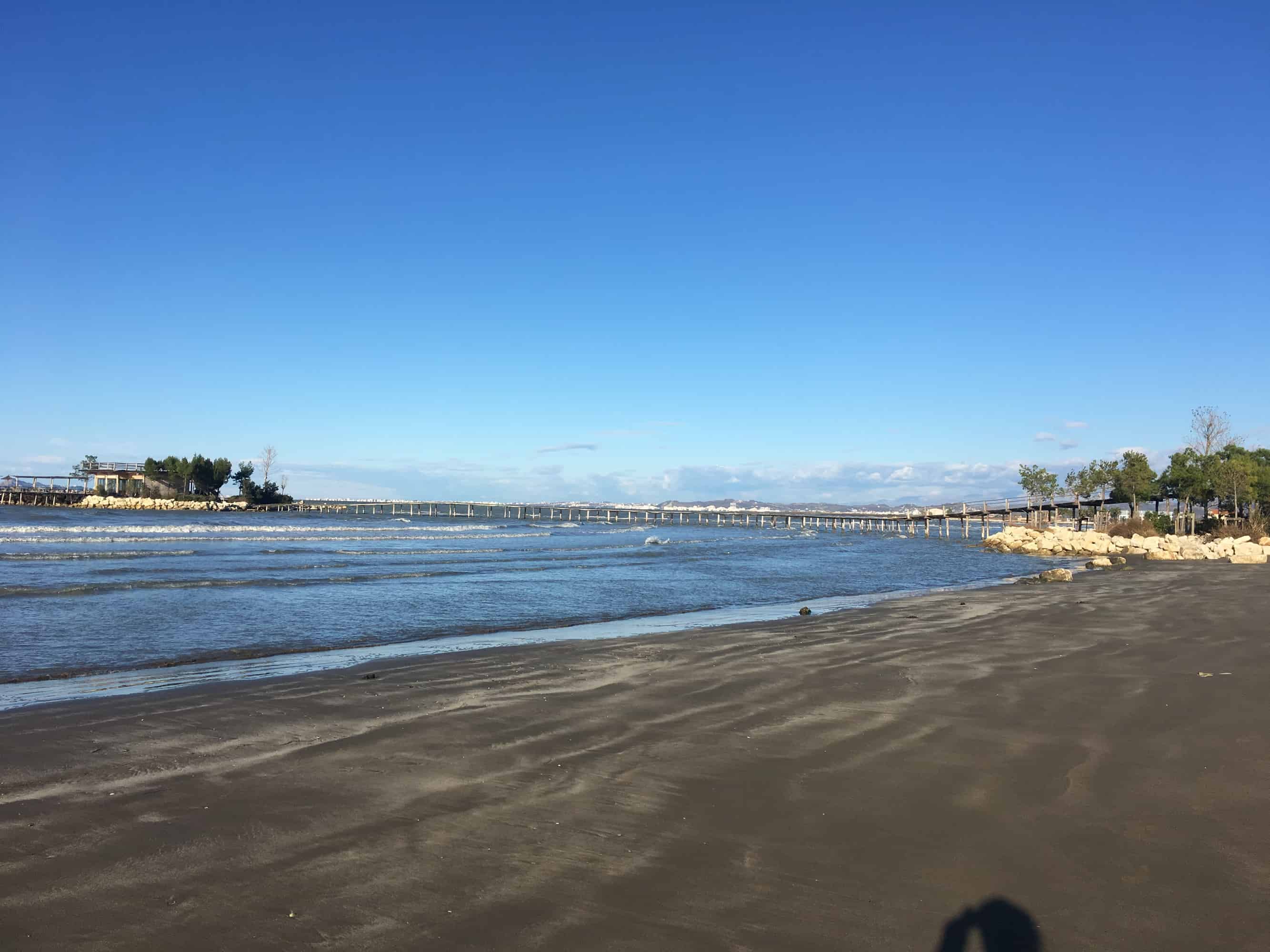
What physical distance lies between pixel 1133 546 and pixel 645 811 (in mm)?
35748

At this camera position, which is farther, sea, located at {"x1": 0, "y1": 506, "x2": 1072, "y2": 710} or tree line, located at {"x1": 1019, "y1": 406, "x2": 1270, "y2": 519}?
Answer: tree line, located at {"x1": 1019, "y1": 406, "x2": 1270, "y2": 519}

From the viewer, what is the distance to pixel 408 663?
955 centimetres

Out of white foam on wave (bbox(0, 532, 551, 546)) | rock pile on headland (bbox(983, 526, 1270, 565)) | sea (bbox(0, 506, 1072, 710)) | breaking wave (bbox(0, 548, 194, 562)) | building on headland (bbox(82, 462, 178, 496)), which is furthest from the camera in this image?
building on headland (bbox(82, 462, 178, 496))

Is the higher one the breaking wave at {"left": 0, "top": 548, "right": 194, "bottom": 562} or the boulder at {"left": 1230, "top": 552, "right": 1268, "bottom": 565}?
the boulder at {"left": 1230, "top": 552, "right": 1268, "bottom": 565}

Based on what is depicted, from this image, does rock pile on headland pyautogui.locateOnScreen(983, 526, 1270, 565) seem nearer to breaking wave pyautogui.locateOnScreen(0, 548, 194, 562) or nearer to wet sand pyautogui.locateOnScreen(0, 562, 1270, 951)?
wet sand pyautogui.locateOnScreen(0, 562, 1270, 951)

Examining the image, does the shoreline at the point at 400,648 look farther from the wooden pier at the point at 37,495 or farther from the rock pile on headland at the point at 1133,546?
the wooden pier at the point at 37,495

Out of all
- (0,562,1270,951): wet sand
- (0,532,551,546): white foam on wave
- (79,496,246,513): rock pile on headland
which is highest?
(79,496,246,513): rock pile on headland

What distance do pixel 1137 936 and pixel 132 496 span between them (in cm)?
10888

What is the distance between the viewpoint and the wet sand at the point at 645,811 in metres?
3.25

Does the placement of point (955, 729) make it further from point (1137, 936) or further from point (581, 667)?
point (581, 667)

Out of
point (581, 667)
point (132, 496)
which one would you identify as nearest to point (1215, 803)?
point (581, 667)

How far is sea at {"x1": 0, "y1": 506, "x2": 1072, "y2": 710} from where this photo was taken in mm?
10109

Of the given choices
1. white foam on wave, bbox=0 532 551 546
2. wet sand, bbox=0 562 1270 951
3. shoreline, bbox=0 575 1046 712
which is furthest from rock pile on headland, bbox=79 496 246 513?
wet sand, bbox=0 562 1270 951

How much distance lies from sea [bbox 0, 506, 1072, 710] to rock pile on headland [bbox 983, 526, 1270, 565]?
199cm
